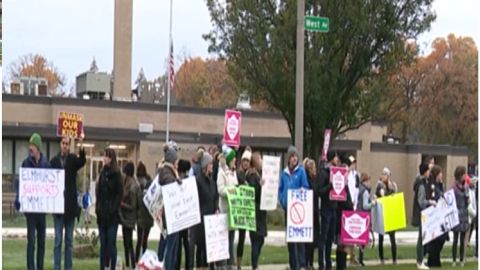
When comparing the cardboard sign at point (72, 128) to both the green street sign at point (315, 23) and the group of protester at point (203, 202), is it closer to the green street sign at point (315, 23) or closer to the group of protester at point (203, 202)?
the group of protester at point (203, 202)

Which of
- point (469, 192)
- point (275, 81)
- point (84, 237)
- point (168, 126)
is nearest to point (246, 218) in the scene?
point (84, 237)

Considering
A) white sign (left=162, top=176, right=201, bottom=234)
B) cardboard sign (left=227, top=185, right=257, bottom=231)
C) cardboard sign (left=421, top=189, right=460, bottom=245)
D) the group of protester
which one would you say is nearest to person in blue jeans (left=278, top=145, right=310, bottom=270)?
the group of protester

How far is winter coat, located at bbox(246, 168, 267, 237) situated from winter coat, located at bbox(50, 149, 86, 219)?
311 cm

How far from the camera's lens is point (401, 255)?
1848 cm

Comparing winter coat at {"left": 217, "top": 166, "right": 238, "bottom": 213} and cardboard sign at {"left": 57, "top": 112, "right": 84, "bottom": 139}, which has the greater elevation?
Answer: cardboard sign at {"left": 57, "top": 112, "right": 84, "bottom": 139}

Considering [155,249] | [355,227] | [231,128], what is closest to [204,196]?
[231,128]

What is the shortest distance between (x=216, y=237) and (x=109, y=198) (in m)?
1.79

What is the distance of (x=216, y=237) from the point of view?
13.0 meters

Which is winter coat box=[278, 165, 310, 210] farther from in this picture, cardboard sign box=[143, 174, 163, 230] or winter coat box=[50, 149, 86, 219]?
winter coat box=[50, 149, 86, 219]

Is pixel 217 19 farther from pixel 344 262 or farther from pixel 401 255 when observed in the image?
pixel 344 262

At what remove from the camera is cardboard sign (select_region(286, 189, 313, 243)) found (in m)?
13.9

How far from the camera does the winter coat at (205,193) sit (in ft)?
43.0

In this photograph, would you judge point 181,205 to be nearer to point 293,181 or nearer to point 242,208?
point 242,208

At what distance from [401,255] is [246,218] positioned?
246 inches
